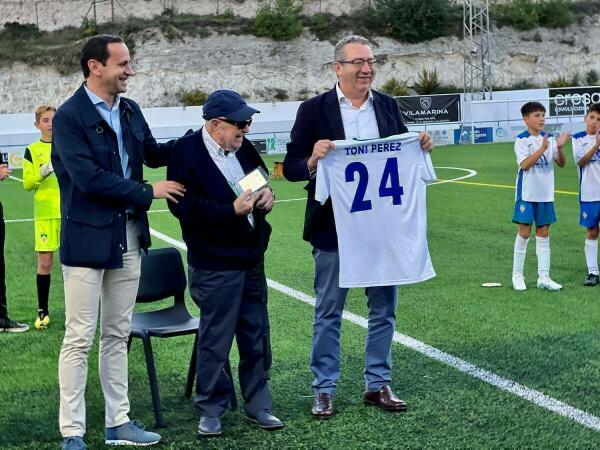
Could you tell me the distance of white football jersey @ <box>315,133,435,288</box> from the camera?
5.51 metres

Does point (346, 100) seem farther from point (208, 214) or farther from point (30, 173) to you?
point (30, 173)

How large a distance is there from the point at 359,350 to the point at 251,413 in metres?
1.88

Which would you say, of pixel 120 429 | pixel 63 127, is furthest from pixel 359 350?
pixel 63 127

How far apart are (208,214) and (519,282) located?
16.9ft

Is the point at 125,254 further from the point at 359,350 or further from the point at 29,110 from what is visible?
the point at 29,110

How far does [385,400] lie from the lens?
558 cm

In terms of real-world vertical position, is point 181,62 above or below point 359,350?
above

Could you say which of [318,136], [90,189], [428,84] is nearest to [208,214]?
[90,189]

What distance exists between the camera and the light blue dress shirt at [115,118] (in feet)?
16.1

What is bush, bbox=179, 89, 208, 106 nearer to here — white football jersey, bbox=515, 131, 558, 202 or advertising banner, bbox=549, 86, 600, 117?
advertising banner, bbox=549, 86, 600, 117

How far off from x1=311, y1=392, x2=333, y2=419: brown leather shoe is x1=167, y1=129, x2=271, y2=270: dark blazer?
0.91 metres

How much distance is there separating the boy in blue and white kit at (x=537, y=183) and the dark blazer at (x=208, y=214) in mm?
4726

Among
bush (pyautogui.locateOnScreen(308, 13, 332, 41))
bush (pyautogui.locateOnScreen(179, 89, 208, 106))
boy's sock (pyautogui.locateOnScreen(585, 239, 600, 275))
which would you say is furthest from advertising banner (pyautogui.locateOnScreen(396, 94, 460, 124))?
boy's sock (pyautogui.locateOnScreen(585, 239, 600, 275))

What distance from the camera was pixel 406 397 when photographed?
585cm
